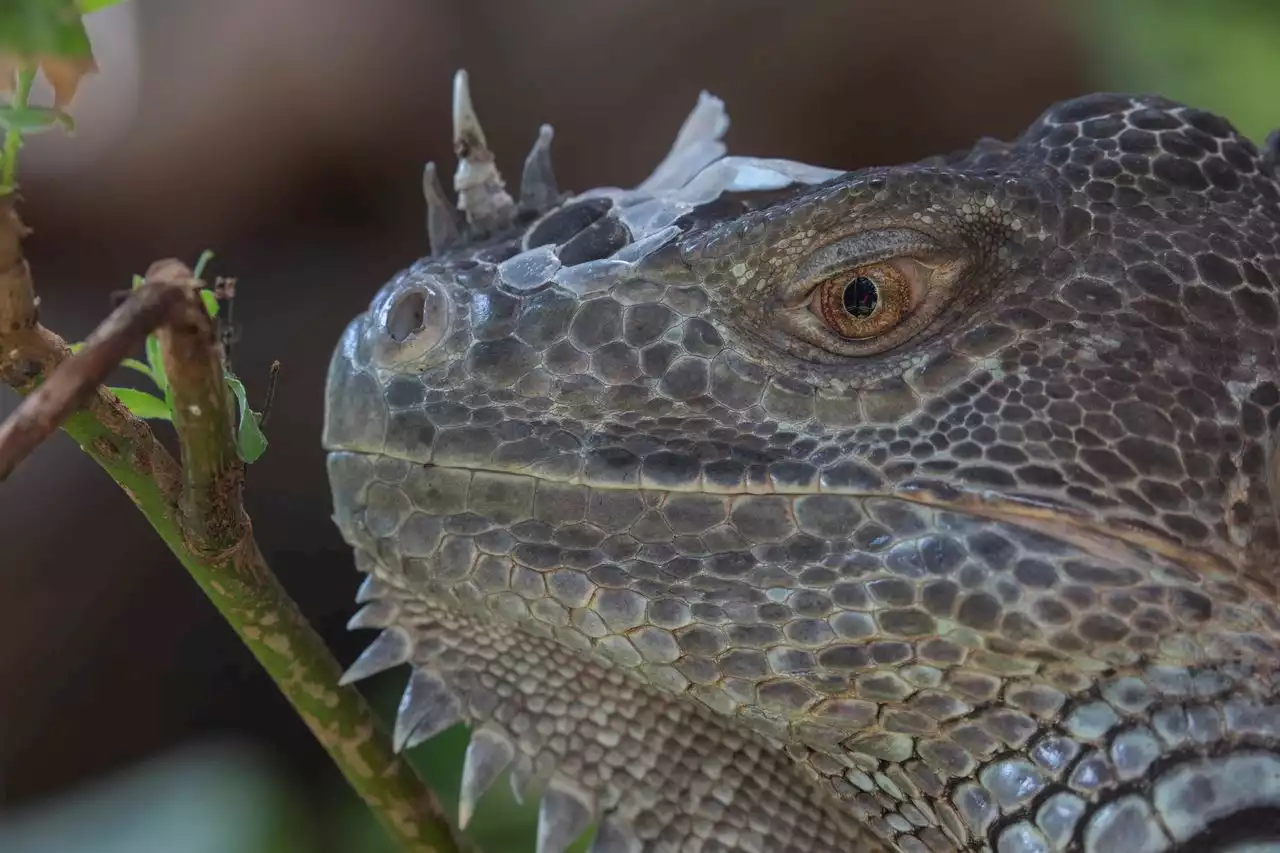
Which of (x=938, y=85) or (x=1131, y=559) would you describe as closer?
(x=1131, y=559)

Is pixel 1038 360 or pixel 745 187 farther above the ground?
pixel 745 187

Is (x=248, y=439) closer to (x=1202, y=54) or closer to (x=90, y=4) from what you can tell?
(x=90, y=4)

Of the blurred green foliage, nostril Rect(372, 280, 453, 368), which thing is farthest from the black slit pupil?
the blurred green foliage

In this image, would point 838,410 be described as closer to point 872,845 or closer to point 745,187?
point 745,187

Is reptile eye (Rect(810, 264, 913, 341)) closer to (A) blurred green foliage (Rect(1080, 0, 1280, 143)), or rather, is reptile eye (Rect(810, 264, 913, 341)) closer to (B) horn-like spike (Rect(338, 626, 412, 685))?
(B) horn-like spike (Rect(338, 626, 412, 685))

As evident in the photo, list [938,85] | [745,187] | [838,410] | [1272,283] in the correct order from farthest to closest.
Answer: [938,85] < [745,187] < [1272,283] < [838,410]

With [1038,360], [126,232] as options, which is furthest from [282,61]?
[1038,360]

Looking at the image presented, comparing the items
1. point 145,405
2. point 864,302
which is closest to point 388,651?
point 145,405
